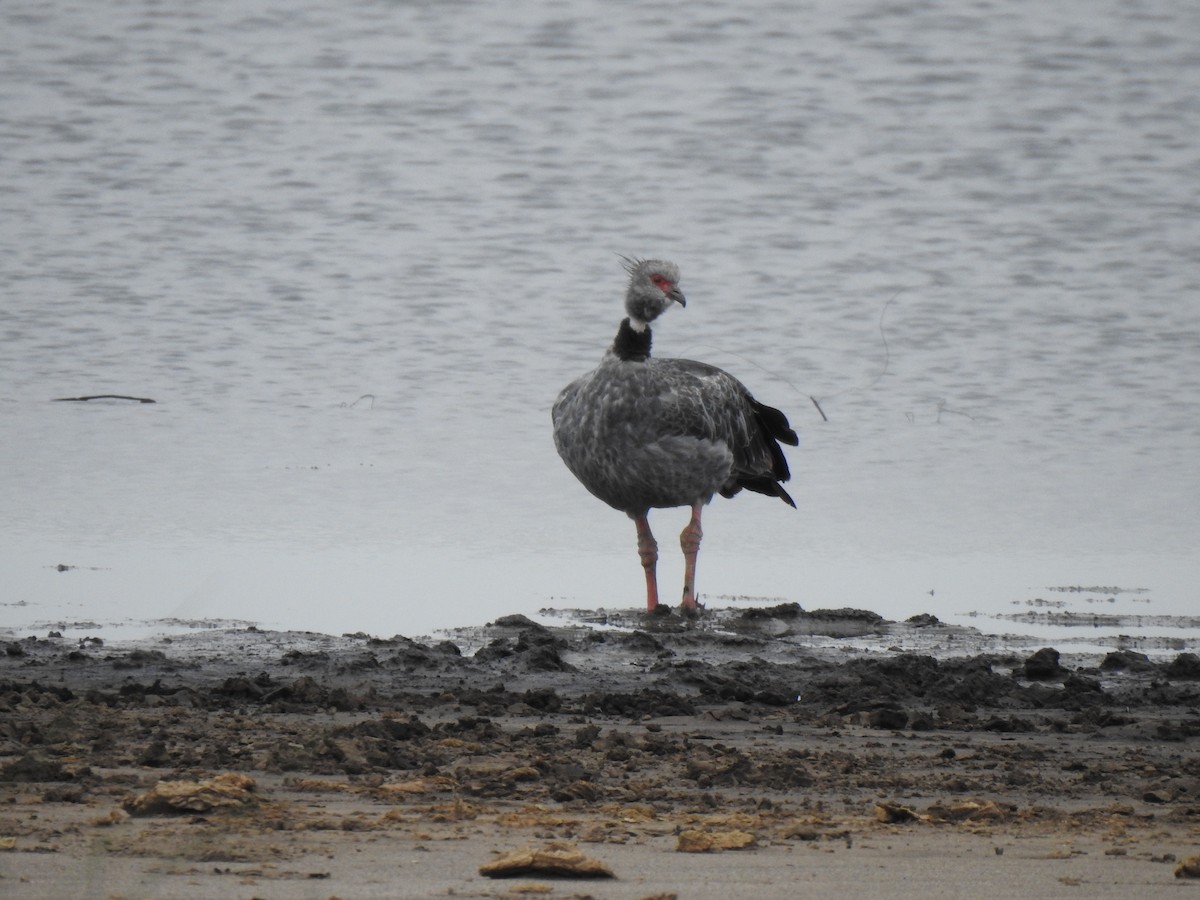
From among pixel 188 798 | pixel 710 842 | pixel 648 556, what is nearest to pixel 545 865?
pixel 710 842

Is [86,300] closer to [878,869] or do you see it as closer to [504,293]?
[504,293]

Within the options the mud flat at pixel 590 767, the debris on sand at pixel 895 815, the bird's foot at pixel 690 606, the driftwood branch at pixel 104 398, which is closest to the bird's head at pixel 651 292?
the bird's foot at pixel 690 606

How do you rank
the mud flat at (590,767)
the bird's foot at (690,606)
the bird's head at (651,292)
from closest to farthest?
the mud flat at (590,767)
the bird's foot at (690,606)
the bird's head at (651,292)

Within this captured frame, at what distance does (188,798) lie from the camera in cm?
459

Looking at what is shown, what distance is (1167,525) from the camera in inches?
465

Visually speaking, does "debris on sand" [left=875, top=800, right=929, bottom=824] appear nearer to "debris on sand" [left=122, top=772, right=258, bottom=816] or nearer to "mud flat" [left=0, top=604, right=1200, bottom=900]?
"mud flat" [left=0, top=604, right=1200, bottom=900]

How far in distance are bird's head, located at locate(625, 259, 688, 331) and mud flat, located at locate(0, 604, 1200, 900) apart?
8.60 feet

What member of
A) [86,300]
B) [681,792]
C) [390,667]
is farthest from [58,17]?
[681,792]

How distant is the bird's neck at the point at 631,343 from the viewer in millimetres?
10609

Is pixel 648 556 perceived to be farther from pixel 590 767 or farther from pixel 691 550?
pixel 590 767

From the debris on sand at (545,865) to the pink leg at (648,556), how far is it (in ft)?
18.5

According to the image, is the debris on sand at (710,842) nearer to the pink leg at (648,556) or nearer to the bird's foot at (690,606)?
the bird's foot at (690,606)

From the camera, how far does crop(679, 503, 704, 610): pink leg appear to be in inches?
392

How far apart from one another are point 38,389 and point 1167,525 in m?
8.86
